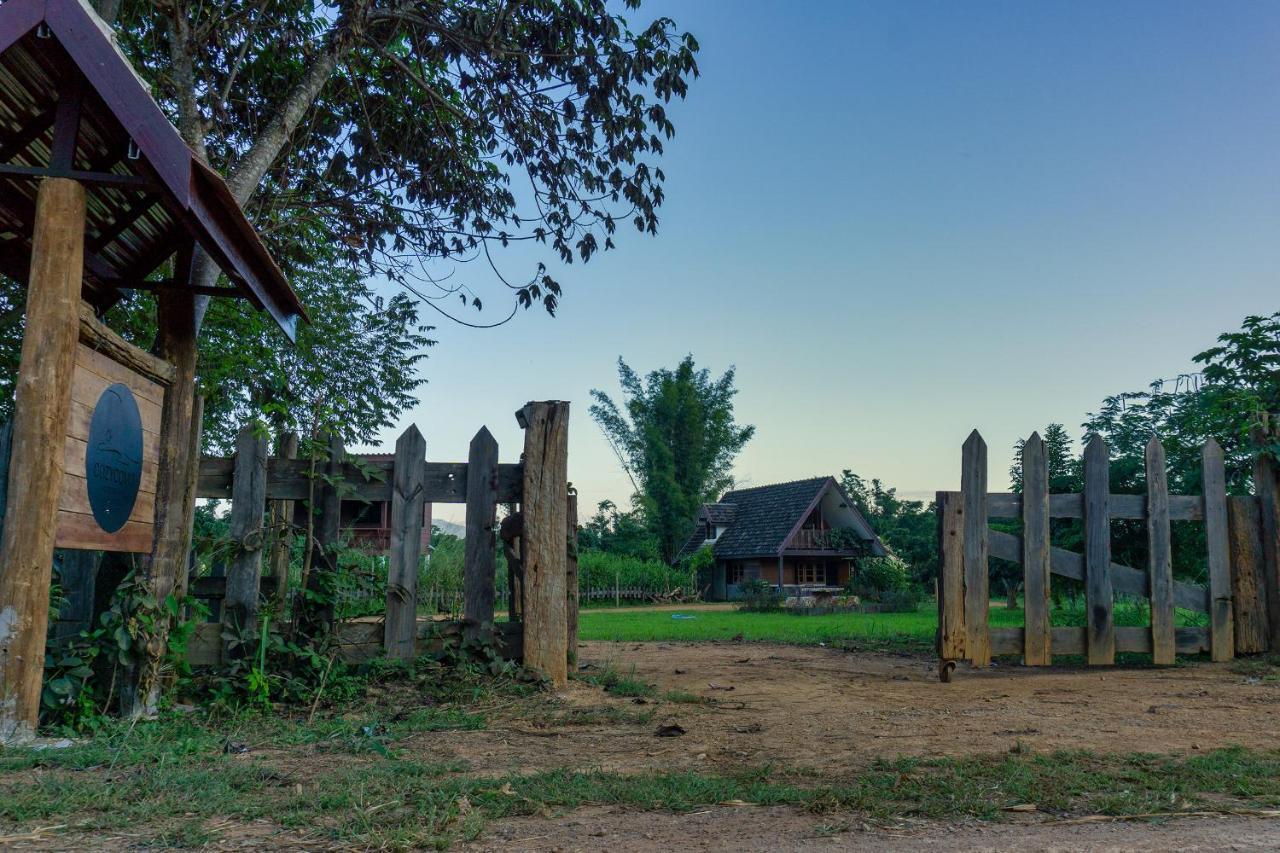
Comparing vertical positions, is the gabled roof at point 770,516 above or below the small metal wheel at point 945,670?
above

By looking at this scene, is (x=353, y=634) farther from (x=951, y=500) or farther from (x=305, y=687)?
(x=951, y=500)

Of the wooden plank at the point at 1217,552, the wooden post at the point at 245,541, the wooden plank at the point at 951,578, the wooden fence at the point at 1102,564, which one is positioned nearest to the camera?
the wooden post at the point at 245,541

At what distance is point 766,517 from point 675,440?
1349 centimetres

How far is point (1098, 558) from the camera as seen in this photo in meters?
8.47

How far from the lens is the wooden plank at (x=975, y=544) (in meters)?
8.13

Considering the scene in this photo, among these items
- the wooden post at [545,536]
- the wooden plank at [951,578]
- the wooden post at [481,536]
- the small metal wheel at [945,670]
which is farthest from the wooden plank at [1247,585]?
the wooden post at [481,536]

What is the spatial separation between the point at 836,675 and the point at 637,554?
134 ft

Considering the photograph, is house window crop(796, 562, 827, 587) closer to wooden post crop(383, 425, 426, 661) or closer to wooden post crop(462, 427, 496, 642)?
wooden post crop(462, 427, 496, 642)

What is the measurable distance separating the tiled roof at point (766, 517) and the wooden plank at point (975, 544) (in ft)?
108

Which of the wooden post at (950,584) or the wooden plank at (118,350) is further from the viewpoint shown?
the wooden post at (950,584)

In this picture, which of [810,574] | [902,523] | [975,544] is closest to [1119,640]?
[975,544]

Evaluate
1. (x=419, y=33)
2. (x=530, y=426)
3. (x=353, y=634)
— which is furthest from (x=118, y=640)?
(x=419, y=33)

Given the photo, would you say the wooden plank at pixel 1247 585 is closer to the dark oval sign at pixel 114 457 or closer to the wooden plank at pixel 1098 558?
the wooden plank at pixel 1098 558

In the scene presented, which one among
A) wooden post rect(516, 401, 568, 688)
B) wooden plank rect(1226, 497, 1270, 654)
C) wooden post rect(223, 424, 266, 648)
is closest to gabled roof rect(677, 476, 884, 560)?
wooden plank rect(1226, 497, 1270, 654)
